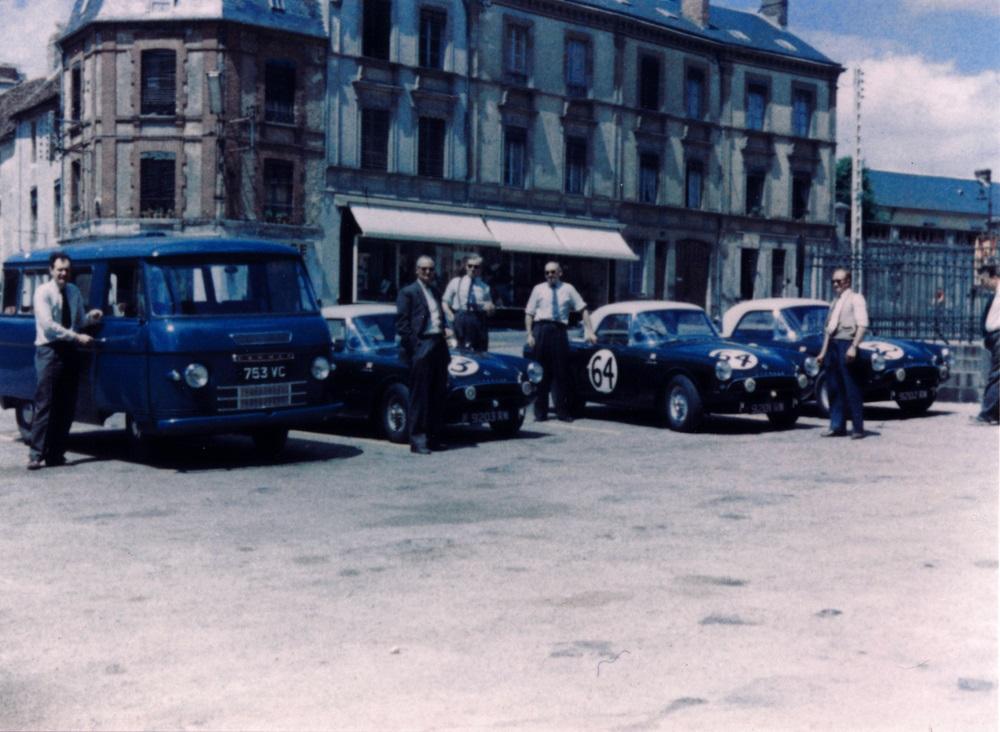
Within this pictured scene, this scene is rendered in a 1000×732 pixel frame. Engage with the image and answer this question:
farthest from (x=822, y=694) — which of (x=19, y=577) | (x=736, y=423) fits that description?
(x=736, y=423)

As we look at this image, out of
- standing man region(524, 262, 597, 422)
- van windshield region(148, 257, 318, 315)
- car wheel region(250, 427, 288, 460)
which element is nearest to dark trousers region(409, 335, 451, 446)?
van windshield region(148, 257, 318, 315)

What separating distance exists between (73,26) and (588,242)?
16315 millimetres

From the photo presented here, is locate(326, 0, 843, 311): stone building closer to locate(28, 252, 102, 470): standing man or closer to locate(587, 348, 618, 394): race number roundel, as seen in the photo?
locate(587, 348, 618, 394): race number roundel

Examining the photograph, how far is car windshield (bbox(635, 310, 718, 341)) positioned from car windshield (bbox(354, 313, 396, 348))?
3035mm

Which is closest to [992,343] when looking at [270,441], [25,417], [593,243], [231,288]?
[270,441]

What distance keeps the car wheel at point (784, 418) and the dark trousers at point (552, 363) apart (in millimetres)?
2436

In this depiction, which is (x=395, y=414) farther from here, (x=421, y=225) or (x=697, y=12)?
(x=697, y=12)

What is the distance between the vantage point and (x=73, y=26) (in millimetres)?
33062

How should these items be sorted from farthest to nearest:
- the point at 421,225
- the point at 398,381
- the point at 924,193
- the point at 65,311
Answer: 1. the point at 924,193
2. the point at 421,225
3. the point at 398,381
4. the point at 65,311

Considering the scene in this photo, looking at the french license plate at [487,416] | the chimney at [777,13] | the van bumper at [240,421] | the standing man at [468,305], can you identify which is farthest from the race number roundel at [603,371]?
the chimney at [777,13]

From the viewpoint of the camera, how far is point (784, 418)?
13.7 meters

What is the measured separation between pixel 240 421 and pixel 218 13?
2301 centimetres

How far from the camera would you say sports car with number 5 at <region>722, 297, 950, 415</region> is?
1465cm

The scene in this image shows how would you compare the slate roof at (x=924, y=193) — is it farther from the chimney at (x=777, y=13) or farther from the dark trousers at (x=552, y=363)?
the dark trousers at (x=552, y=363)
